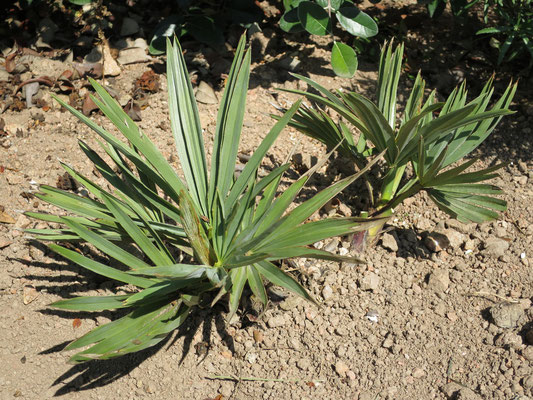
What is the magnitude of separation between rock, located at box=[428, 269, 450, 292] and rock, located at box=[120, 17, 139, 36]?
7.55 feet

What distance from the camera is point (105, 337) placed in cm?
204

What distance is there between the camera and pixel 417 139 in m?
2.37

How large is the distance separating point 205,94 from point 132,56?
541 mm

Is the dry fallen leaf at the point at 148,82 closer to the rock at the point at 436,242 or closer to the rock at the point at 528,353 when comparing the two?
the rock at the point at 436,242

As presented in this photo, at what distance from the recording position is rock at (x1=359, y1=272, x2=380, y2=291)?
8.54ft

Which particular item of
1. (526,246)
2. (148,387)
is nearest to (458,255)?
(526,246)

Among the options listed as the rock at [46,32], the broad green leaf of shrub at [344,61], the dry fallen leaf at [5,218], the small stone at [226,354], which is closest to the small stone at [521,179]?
the broad green leaf of shrub at [344,61]

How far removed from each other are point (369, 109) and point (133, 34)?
193 centimetres

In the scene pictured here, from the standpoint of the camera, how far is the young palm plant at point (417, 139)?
7.49ft

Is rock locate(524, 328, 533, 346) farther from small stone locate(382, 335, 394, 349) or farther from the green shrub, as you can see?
the green shrub

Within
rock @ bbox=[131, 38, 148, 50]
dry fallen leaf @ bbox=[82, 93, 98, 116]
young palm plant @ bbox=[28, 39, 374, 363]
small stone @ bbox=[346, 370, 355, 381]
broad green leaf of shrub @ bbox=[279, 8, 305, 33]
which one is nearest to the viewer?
young palm plant @ bbox=[28, 39, 374, 363]

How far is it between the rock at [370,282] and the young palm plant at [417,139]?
187 millimetres

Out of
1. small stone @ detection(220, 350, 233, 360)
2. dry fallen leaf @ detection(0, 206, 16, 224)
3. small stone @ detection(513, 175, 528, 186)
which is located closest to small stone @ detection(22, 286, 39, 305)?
dry fallen leaf @ detection(0, 206, 16, 224)

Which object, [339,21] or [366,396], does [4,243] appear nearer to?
[366,396]
